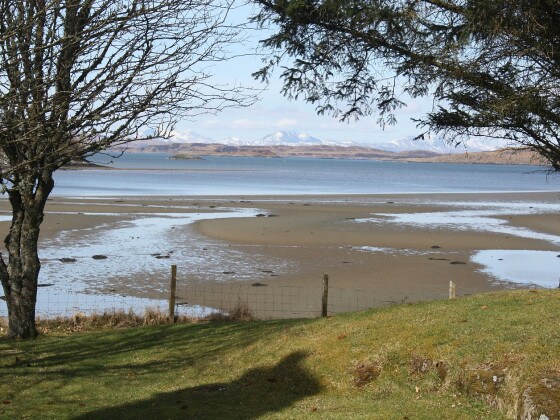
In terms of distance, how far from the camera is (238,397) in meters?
9.62

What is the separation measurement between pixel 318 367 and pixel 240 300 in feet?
25.5

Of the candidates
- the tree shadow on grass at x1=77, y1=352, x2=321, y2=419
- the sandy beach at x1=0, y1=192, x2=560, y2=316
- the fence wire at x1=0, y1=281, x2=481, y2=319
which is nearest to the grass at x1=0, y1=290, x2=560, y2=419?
the tree shadow on grass at x1=77, y1=352, x2=321, y2=419

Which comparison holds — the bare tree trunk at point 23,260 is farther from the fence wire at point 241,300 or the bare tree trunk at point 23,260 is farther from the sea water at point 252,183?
the sea water at point 252,183

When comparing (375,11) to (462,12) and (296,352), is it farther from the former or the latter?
(296,352)

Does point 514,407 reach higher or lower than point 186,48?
lower

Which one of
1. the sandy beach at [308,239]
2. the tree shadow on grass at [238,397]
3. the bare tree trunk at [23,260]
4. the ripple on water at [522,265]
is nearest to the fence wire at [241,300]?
the sandy beach at [308,239]

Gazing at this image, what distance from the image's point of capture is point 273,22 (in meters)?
11.2

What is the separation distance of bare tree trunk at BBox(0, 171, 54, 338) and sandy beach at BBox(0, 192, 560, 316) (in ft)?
18.3

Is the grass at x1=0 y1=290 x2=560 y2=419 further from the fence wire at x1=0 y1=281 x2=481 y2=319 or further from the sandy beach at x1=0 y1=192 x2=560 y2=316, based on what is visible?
the sandy beach at x1=0 y1=192 x2=560 y2=316

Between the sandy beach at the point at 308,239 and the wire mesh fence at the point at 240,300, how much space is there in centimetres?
23

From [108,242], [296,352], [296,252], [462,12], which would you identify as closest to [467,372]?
[296,352]

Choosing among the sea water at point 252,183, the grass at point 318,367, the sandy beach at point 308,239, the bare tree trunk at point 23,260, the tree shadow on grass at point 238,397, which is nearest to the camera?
the grass at point 318,367

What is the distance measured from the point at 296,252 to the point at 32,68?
19.8m

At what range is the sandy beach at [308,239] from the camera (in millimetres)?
21000
